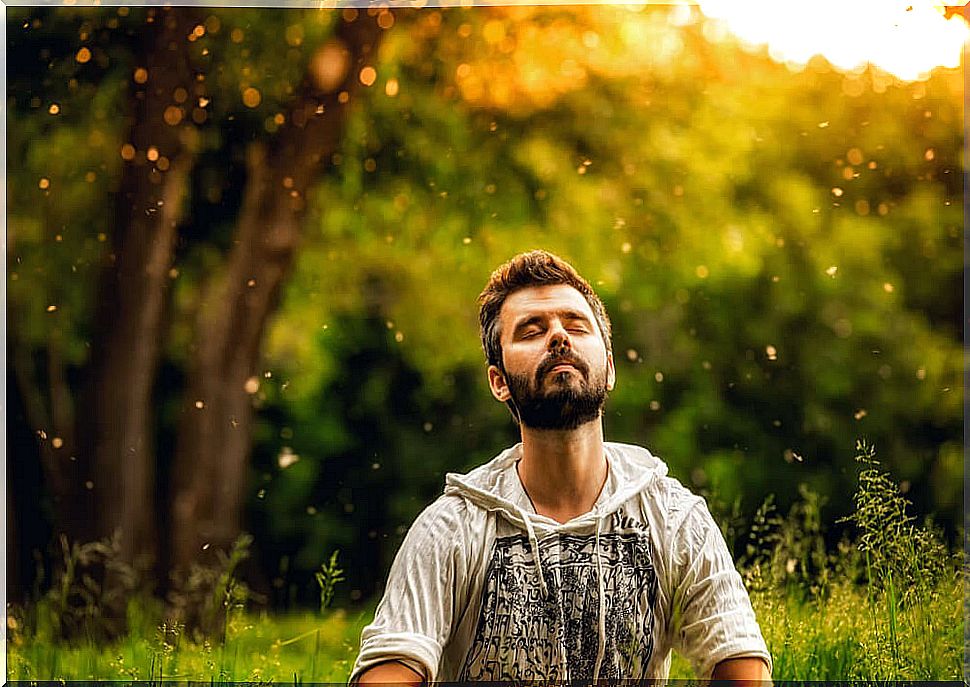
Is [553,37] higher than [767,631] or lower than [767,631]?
higher

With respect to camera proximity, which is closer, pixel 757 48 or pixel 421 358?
pixel 757 48

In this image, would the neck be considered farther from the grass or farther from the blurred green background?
the blurred green background

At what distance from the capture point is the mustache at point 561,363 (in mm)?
2660

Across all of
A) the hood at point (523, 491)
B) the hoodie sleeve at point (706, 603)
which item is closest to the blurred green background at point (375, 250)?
the hood at point (523, 491)

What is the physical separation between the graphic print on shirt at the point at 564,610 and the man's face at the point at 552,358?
30 centimetres

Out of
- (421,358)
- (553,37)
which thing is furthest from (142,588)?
(553,37)

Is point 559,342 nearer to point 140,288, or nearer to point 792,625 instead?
point 792,625

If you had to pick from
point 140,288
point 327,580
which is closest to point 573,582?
point 327,580

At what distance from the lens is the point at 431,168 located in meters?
Result: 4.07

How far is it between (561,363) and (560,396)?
80 mm

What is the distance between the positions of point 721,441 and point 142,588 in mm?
2136

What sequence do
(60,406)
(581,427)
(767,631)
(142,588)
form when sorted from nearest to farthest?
(581,427) → (767,631) → (142,588) → (60,406)

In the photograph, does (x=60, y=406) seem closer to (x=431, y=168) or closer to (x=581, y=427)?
(x=431, y=168)

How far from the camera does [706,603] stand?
103 inches
